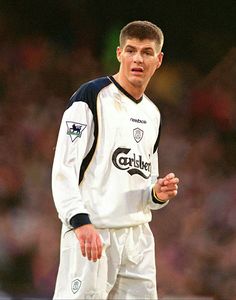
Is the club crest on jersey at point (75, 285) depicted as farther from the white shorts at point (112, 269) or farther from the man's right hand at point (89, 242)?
the man's right hand at point (89, 242)

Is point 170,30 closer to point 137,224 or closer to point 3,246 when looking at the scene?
point 3,246

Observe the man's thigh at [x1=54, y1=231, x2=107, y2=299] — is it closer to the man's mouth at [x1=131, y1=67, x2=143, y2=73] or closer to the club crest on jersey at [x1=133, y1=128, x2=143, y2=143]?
the club crest on jersey at [x1=133, y1=128, x2=143, y2=143]

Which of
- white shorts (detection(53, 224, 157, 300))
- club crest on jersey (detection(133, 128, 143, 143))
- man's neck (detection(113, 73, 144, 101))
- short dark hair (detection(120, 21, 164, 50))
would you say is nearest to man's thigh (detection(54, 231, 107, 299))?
white shorts (detection(53, 224, 157, 300))

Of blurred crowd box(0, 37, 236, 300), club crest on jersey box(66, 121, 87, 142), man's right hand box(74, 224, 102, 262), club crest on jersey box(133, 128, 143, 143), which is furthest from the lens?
blurred crowd box(0, 37, 236, 300)

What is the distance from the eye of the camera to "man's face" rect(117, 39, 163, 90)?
1.99 metres

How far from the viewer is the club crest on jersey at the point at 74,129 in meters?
1.85

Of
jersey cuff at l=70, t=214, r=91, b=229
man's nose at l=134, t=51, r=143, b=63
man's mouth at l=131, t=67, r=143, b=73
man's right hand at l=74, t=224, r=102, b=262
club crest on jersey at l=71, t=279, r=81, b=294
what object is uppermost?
man's nose at l=134, t=51, r=143, b=63

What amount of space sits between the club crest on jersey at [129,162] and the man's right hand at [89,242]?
0.23 metres

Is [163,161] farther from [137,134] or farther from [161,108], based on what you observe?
[137,134]

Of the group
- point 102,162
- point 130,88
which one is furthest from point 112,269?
point 130,88

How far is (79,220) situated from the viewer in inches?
A: 69.2

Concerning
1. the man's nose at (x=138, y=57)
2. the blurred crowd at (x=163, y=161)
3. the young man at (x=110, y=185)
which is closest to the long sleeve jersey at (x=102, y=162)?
the young man at (x=110, y=185)

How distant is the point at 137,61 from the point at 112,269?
591 millimetres

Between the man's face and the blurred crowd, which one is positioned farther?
the blurred crowd
